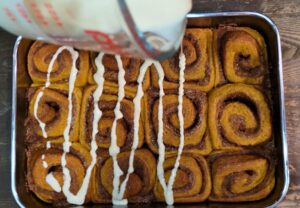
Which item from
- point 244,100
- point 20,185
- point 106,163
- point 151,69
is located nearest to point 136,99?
point 151,69

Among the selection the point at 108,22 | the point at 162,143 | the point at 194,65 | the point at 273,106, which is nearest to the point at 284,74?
the point at 273,106

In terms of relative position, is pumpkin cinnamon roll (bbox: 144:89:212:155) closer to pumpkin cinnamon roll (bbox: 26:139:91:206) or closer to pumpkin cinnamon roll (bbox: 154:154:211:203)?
A: pumpkin cinnamon roll (bbox: 154:154:211:203)

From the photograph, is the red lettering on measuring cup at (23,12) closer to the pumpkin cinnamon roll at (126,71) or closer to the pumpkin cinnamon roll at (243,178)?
the pumpkin cinnamon roll at (126,71)

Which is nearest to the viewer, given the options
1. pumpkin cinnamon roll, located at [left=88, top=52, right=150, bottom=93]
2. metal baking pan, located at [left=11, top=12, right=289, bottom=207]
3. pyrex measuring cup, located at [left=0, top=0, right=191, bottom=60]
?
pyrex measuring cup, located at [left=0, top=0, right=191, bottom=60]

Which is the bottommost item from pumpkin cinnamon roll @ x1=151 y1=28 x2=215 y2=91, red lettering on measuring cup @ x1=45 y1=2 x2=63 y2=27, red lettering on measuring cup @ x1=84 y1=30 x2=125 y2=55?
pumpkin cinnamon roll @ x1=151 y1=28 x2=215 y2=91

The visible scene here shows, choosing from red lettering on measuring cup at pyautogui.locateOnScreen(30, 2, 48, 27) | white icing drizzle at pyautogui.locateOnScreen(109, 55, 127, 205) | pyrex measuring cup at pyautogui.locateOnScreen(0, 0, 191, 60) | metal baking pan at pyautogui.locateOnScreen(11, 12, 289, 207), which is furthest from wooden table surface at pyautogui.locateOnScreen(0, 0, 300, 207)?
red lettering on measuring cup at pyautogui.locateOnScreen(30, 2, 48, 27)
